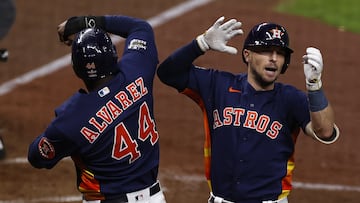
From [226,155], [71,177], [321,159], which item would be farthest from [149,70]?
[321,159]

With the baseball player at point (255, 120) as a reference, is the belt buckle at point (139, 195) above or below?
below

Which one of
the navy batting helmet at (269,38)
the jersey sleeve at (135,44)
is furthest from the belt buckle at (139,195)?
the navy batting helmet at (269,38)

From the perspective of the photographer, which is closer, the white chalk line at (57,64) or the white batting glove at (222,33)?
the white batting glove at (222,33)

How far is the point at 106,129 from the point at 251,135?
0.86 metres

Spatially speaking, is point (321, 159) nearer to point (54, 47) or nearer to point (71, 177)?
point (71, 177)

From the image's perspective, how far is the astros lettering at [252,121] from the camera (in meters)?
5.35

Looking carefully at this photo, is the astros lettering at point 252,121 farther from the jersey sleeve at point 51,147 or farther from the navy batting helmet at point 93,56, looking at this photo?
the jersey sleeve at point 51,147

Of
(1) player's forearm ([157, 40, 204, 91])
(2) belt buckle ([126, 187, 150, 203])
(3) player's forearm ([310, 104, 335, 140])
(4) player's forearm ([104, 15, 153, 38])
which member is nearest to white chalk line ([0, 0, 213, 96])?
(4) player's forearm ([104, 15, 153, 38])

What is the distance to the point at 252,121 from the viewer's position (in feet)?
17.6

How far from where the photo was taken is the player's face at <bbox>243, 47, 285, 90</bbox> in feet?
17.4

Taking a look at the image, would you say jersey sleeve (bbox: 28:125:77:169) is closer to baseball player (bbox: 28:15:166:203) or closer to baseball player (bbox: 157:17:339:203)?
baseball player (bbox: 28:15:166:203)

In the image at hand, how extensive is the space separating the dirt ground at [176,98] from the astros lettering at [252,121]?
2.33 meters

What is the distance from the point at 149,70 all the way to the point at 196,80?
0.98 feet

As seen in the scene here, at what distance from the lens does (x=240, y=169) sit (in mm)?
5375
